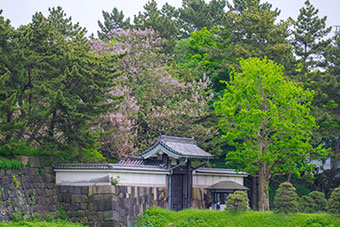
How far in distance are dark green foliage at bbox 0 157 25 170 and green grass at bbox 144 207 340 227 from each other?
7311mm

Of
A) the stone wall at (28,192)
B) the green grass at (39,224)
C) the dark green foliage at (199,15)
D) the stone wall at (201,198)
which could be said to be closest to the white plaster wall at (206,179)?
the stone wall at (201,198)

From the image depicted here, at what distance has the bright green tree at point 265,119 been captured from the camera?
32.3 metres

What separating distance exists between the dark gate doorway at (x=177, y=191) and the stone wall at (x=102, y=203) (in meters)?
2.91

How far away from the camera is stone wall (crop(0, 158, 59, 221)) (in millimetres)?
23141

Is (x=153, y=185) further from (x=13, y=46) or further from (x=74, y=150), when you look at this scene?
(x=13, y=46)

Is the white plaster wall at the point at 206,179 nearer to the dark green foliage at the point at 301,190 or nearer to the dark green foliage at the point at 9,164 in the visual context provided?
the dark green foliage at the point at 301,190

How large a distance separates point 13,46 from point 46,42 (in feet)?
6.05

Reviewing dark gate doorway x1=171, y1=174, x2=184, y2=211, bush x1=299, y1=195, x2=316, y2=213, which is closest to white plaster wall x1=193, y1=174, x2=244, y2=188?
dark gate doorway x1=171, y1=174, x2=184, y2=211

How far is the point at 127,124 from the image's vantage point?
115 ft

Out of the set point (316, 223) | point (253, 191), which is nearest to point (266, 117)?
point (316, 223)

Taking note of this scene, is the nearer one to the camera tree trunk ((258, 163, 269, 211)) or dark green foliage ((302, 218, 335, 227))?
dark green foliage ((302, 218, 335, 227))

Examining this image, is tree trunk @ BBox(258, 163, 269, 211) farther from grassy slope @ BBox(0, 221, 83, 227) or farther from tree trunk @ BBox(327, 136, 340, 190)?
grassy slope @ BBox(0, 221, 83, 227)

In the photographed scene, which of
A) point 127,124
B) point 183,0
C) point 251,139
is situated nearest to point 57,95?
point 127,124

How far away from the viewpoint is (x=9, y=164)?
78.2 ft
